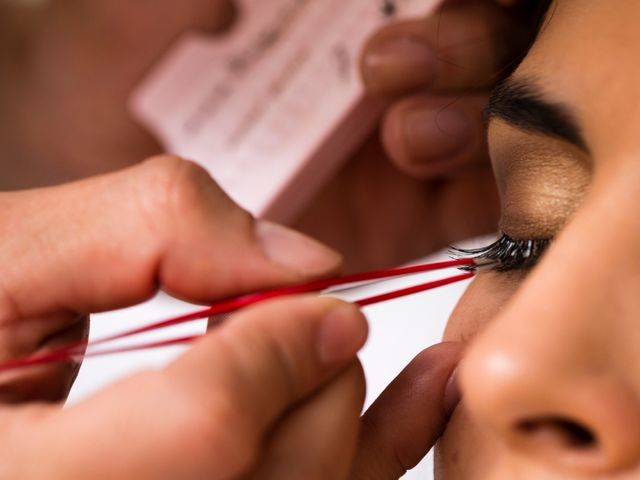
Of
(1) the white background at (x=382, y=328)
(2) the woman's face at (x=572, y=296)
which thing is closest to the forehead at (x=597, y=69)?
(2) the woman's face at (x=572, y=296)

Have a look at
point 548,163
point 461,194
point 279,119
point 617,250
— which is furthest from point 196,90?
point 617,250

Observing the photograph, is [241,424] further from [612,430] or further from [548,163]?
[548,163]

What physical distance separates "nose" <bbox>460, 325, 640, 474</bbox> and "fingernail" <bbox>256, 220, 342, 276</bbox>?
13cm

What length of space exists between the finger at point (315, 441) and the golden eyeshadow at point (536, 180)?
0.22 metres

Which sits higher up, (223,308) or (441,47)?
(441,47)

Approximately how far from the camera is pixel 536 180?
579 millimetres

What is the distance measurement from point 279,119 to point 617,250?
76cm

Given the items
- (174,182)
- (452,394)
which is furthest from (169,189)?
(452,394)

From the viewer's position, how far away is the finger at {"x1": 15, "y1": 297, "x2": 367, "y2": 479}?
0.40m

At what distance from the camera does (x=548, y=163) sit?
22.0 inches

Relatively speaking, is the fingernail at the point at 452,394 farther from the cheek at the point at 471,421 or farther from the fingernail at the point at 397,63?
the fingernail at the point at 397,63

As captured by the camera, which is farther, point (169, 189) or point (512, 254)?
point (512, 254)

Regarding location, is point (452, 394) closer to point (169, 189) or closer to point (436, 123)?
point (169, 189)

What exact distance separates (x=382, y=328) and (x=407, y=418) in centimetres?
55
